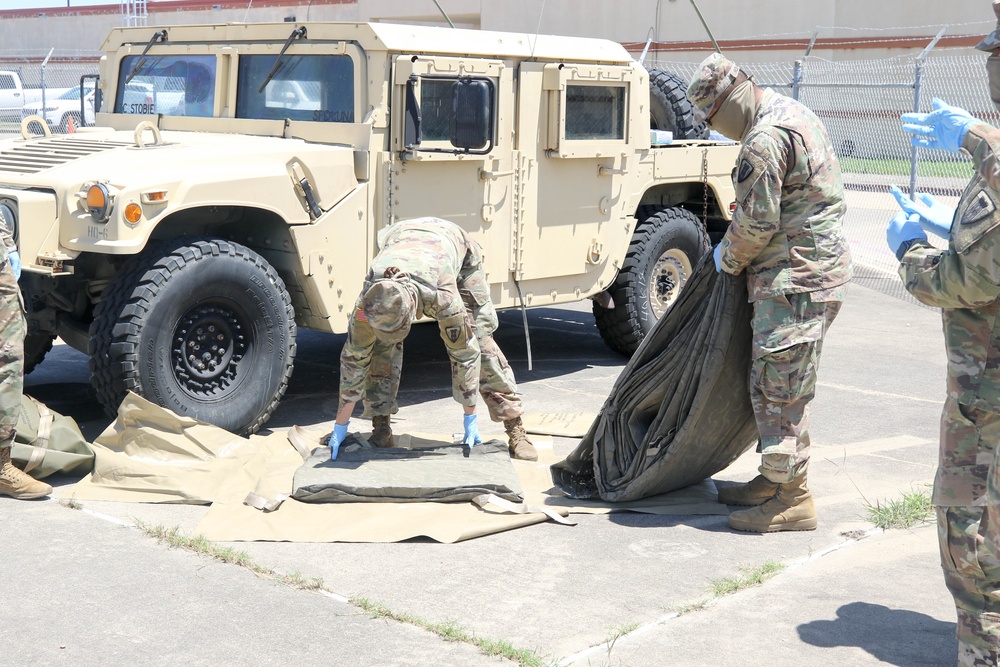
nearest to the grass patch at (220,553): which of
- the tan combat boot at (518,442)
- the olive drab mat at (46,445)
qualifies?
the olive drab mat at (46,445)

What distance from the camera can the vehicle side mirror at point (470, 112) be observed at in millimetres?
6035

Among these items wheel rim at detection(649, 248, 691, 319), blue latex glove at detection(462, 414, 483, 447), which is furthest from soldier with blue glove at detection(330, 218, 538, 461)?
wheel rim at detection(649, 248, 691, 319)

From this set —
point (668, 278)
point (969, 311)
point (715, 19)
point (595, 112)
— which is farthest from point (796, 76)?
point (715, 19)

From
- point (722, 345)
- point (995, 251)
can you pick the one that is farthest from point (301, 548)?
point (995, 251)

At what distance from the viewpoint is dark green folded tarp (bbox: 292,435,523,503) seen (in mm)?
4922

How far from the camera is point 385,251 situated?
5164 mm

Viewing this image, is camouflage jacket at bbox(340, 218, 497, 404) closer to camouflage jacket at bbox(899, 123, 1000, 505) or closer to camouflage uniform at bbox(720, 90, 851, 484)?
camouflage uniform at bbox(720, 90, 851, 484)

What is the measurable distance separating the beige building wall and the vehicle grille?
1791 cm

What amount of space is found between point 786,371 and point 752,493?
2.35 ft

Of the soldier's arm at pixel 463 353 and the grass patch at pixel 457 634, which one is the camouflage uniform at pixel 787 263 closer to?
the soldier's arm at pixel 463 353

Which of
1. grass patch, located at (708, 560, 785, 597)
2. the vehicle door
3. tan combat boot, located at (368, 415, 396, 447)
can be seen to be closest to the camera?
grass patch, located at (708, 560, 785, 597)

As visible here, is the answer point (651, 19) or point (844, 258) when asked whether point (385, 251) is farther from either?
point (651, 19)

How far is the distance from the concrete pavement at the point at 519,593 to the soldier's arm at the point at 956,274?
1138 mm

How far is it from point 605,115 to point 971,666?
4827 millimetres
